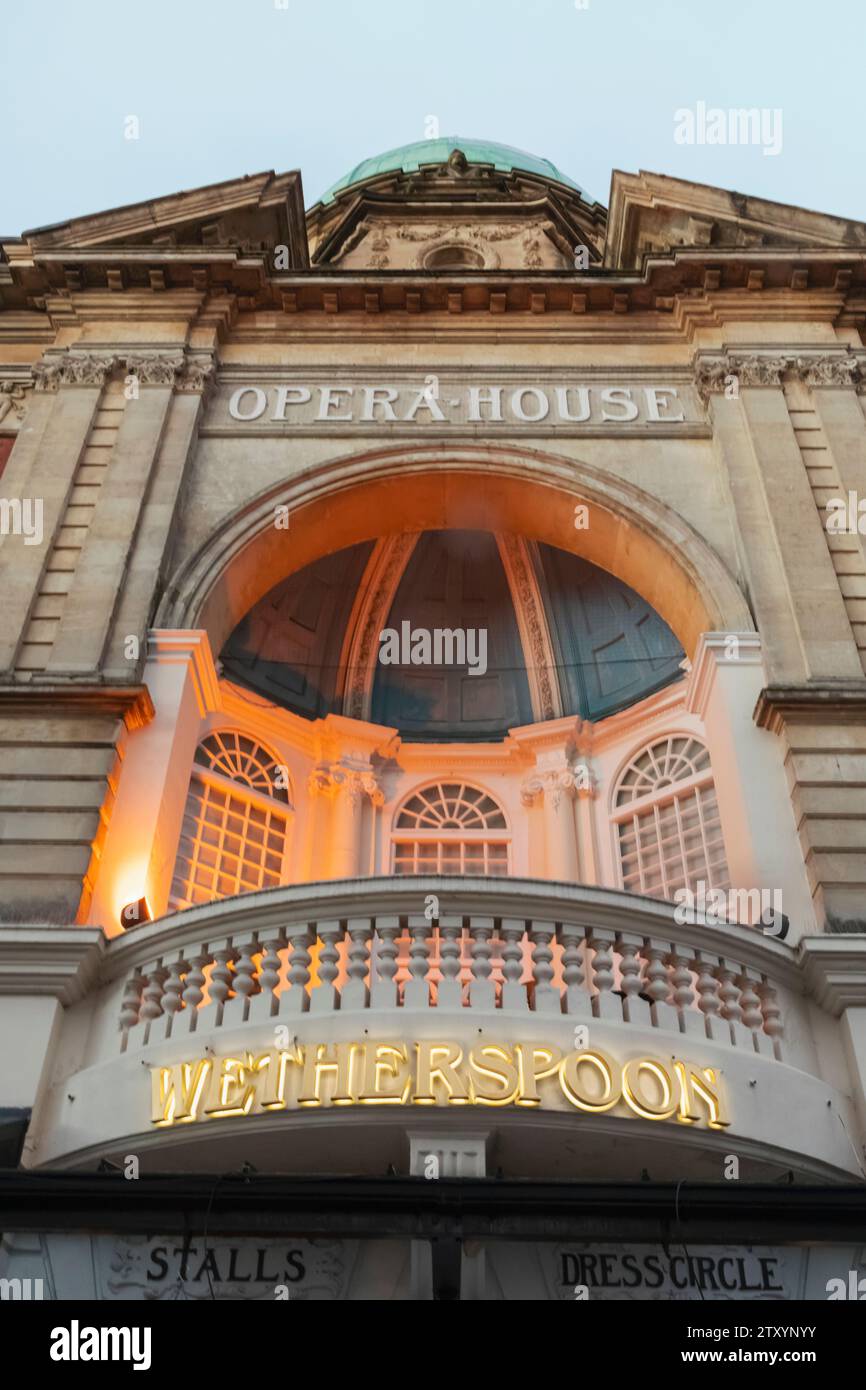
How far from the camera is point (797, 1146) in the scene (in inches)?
394

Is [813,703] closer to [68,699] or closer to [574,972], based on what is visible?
[574,972]

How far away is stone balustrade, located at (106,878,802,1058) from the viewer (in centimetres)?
1052

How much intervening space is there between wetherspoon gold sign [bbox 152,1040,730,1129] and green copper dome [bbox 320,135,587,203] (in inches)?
1093

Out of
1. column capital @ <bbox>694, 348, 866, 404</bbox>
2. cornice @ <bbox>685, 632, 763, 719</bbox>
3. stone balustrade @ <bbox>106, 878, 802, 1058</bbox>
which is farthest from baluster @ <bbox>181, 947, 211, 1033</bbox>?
column capital @ <bbox>694, 348, 866, 404</bbox>

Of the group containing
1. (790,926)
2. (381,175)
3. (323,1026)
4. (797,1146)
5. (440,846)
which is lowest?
(797,1146)

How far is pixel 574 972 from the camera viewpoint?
10.6 metres

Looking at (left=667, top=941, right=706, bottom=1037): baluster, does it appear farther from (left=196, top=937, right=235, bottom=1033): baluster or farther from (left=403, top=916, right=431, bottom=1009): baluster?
(left=196, top=937, right=235, bottom=1033): baluster

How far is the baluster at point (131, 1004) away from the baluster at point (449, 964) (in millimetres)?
2847

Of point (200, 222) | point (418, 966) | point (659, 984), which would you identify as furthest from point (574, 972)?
point (200, 222)

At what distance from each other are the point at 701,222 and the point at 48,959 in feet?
51.0

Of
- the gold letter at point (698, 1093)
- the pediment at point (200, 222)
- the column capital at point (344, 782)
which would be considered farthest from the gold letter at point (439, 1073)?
the pediment at point (200, 222)

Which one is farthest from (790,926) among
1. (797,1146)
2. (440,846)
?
(440,846)
